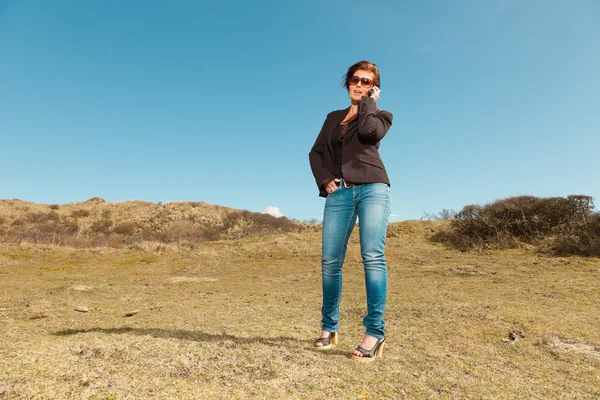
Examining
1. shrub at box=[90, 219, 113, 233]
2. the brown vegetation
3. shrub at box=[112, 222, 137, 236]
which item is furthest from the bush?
shrub at box=[90, 219, 113, 233]

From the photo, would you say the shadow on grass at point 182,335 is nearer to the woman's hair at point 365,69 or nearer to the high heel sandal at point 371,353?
the high heel sandal at point 371,353

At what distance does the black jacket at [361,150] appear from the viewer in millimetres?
3055

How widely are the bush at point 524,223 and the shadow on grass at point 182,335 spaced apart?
503 inches

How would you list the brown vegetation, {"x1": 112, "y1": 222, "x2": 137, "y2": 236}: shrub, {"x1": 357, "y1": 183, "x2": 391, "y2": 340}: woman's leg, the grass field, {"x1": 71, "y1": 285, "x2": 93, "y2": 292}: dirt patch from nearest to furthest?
the grass field < {"x1": 357, "y1": 183, "x2": 391, "y2": 340}: woman's leg < {"x1": 71, "y1": 285, "x2": 93, "y2": 292}: dirt patch < the brown vegetation < {"x1": 112, "y1": 222, "x2": 137, "y2": 236}: shrub

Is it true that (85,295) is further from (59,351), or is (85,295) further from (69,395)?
(69,395)

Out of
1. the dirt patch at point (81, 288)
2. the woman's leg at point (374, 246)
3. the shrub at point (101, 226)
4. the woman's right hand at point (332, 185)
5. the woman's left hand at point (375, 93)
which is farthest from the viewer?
the shrub at point (101, 226)

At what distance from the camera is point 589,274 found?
8.89m

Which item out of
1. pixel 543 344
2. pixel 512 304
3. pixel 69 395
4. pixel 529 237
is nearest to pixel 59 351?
pixel 69 395

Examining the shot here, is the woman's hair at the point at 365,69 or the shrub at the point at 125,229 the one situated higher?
the woman's hair at the point at 365,69

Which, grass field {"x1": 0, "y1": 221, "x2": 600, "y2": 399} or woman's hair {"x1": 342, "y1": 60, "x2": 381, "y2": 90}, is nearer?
grass field {"x1": 0, "y1": 221, "x2": 600, "y2": 399}

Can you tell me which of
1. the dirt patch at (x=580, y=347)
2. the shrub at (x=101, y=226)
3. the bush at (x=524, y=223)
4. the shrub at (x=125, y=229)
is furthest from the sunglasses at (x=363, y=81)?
the shrub at (x=101, y=226)

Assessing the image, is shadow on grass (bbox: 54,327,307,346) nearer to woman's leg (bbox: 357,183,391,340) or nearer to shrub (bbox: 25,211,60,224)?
woman's leg (bbox: 357,183,391,340)

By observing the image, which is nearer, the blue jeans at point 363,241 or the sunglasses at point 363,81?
the blue jeans at point 363,241

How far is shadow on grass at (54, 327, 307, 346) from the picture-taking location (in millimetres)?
3242
